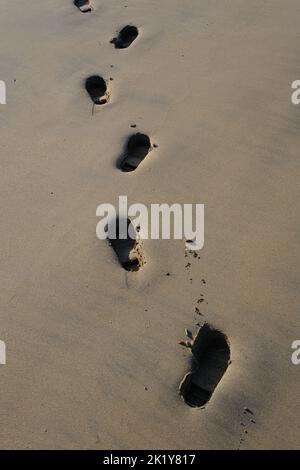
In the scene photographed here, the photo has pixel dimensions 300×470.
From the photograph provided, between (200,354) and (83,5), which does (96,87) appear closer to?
(83,5)

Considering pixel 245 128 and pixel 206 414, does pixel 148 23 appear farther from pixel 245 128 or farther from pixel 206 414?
pixel 206 414

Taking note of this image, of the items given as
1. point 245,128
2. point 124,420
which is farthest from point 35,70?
point 124,420

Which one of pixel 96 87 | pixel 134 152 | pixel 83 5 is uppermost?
pixel 83 5

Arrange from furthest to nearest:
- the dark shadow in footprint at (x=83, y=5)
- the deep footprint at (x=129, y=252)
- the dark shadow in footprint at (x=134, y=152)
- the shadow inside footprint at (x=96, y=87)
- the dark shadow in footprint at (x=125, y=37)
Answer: the dark shadow in footprint at (x=83, y=5), the dark shadow in footprint at (x=125, y=37), the shadow inside footprint at (x=96, y=87), the dark shadow in footprint at (x=134, y=152), the deep footprint at (x=129, y=252)

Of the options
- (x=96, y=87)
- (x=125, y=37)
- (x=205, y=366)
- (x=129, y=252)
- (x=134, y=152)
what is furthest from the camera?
(x=125, y=37)

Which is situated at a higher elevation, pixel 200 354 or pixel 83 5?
pixel 83 5

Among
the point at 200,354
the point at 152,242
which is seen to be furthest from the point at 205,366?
the point at 152,242

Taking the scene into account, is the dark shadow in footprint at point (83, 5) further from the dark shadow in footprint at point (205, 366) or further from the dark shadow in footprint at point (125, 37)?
the dark shadow in footprint at point (205, 366)

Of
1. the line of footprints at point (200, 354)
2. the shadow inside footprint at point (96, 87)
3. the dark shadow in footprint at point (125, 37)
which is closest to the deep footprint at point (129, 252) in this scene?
the line of footprints at point (200, 354)
